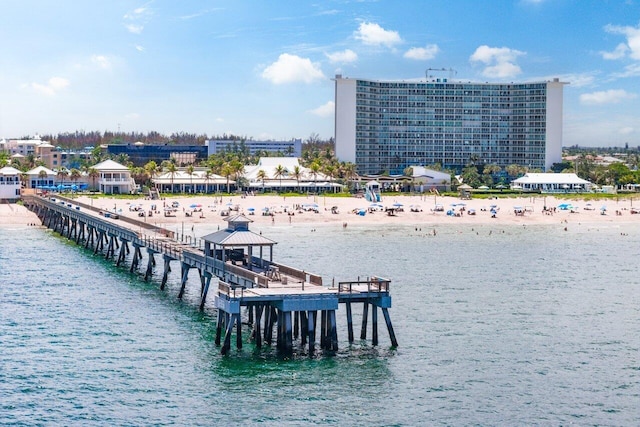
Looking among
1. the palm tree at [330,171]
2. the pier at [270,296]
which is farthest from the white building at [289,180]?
the pier at [270,296]

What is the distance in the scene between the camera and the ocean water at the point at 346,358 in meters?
39.8

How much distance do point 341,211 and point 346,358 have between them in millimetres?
95530

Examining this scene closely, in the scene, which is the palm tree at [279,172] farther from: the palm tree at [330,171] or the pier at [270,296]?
the pier at [270,296]

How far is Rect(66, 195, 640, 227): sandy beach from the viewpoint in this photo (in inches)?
5197

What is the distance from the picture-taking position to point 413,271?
8075cm

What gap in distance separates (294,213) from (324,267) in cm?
5462

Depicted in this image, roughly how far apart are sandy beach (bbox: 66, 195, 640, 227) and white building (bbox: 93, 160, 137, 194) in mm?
14100

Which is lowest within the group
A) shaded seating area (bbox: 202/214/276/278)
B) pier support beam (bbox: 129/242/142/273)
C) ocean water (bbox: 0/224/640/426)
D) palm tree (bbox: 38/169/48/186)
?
ocean water (bbox: 0/224/640/426)

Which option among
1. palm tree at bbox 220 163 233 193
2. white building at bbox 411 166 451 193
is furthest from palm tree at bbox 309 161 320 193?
white building at bbox 411 166 451 193

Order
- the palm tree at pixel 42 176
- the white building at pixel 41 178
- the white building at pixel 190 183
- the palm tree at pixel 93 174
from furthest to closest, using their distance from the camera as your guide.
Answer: the white building at pixel 190 183
the palm tree at pixel 42 176
the white building at pixel 41 178
the palm tree at pixel 93 174

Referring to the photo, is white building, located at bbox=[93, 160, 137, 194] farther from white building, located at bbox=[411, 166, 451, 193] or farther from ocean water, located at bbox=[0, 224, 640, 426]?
ocean water, located at bbox=[0, 224, 640, 426]

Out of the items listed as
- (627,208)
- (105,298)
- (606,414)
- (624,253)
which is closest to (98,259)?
(105,298)

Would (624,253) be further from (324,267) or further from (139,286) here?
(139,286)

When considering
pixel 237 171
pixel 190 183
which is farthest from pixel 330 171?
pixel 190 183
